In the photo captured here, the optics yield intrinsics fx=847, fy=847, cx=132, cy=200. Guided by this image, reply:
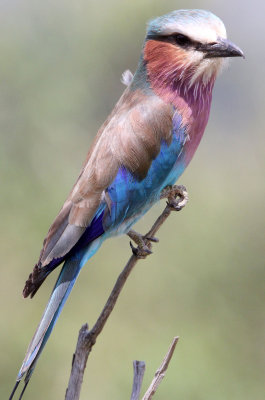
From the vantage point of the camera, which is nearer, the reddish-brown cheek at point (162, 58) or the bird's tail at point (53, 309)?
the bird's tail at point (53, 309)

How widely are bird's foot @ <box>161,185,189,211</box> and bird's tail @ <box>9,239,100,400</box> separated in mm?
268

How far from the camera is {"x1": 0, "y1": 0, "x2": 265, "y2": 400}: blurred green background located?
3615 mm

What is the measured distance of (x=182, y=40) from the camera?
240cm

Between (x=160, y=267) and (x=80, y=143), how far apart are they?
0.86m

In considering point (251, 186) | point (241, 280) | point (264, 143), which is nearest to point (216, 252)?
point (241, 280)

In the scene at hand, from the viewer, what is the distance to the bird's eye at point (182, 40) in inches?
93.5

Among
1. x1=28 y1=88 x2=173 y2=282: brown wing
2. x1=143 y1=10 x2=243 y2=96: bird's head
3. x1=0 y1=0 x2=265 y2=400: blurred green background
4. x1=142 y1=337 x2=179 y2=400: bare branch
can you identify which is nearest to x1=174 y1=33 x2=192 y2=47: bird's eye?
x1=143 y1=10 x2=243 y2=96: bird's head

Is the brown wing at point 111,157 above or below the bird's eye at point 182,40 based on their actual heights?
below

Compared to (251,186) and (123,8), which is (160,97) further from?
(123,8)

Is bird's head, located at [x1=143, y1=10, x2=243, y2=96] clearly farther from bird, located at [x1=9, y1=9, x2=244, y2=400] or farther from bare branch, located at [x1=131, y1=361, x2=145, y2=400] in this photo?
bare branch, located at [x1=131, y1=361, x2=145, y2=400]

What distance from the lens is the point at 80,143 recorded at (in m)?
4.38

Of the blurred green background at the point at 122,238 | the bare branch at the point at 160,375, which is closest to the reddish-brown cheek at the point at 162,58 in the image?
the bare branch at the point at 160,375

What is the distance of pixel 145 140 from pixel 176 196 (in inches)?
7.6

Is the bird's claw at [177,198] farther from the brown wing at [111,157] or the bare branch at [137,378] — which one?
the bare branch at [137,378]
